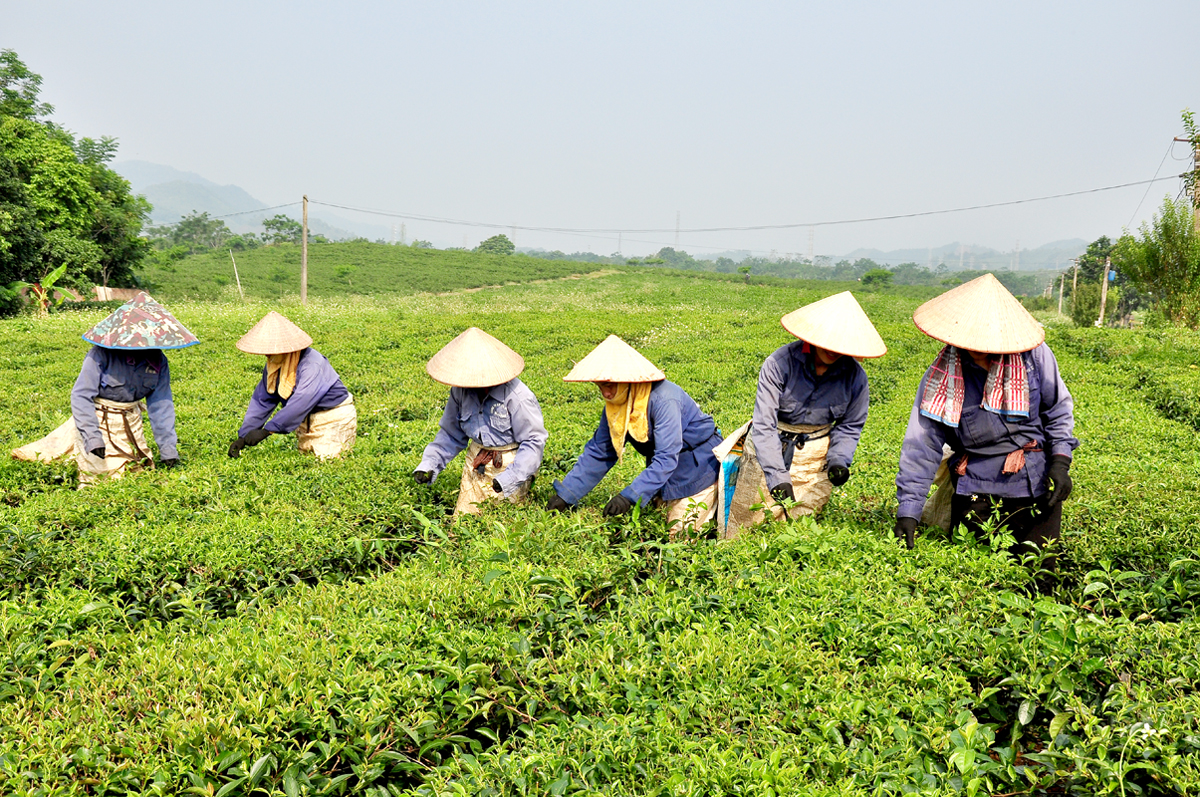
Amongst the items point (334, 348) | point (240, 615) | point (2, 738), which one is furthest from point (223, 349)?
point (2, 738)

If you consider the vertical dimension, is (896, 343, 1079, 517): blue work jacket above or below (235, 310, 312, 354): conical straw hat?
below

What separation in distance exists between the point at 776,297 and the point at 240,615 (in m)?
29.3

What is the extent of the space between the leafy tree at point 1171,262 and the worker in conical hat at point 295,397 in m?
19.8

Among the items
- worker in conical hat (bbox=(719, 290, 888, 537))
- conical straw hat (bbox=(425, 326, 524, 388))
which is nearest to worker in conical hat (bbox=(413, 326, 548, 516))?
conical straw hat (bbox=(425, 326, 524, 388))

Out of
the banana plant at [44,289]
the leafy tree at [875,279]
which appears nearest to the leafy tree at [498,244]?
the leafy tree at [875,279]

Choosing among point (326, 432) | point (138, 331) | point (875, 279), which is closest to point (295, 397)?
point (326, 432)

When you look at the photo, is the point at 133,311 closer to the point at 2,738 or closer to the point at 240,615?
the point at 240,615

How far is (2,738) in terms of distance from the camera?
8.48 feet

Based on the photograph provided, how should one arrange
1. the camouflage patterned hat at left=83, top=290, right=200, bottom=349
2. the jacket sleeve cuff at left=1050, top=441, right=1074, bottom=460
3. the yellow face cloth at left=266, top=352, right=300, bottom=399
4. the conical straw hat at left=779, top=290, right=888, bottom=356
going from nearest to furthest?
the jacket sleeve cuff at left=1050, top=441, right=1074, bottom=460
the conical straw hat at left=779, top=290, right=888, bottom=356
the camouflage patterned hat at left=83, top=290, right=200, bottom=349
the yellow face cloth at left=266, top=352, right=300, bottom=399

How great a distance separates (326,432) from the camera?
21.5ft

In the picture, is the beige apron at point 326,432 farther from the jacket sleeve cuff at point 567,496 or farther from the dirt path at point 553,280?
the dirt path at point 553,280

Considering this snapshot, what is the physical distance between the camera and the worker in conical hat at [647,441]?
15.0 feet

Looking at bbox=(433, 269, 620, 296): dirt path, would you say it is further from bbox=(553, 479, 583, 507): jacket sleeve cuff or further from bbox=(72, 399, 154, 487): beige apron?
bbox=(553, 479, 583, 507): jacket sleeve cuff

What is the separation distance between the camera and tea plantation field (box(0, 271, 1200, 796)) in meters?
2.45
